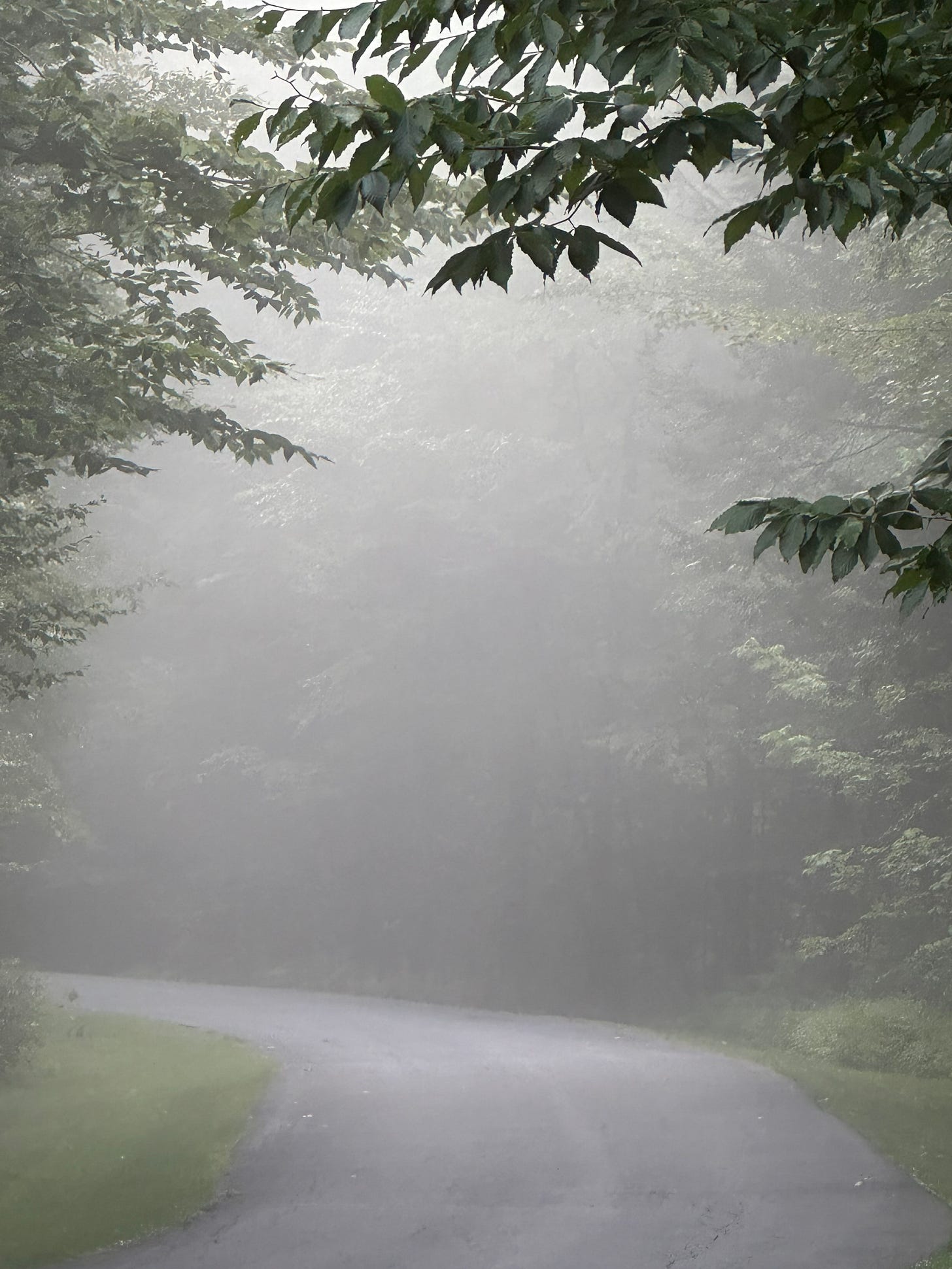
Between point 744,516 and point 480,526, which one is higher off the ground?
point 480,526

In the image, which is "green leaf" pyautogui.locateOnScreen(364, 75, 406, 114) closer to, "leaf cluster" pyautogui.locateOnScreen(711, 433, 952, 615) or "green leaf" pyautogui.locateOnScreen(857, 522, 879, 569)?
"leaf cluster" pyautogui.locateOnScreen(711, 433, 952, 615)

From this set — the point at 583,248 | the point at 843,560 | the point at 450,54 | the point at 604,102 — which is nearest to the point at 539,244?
the point at 583,248

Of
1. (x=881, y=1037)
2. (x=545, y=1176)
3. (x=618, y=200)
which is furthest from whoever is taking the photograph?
(x=881, y=1037)

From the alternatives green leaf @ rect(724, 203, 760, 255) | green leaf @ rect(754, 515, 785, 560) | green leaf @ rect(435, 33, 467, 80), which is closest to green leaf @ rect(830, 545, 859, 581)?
green leaf @ rect(754, 515, 785, 560)

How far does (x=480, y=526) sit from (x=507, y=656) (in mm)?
2687

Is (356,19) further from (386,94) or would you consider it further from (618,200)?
(618,200)

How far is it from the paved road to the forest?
2.95 meters

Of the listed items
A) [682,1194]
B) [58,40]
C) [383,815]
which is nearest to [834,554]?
[58,40]

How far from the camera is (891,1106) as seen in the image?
10211mm

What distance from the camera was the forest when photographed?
8.77 ft

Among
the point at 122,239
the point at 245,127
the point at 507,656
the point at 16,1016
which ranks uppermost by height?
the point at 122,239

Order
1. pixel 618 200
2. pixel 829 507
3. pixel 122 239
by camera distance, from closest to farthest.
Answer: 1. pixel 618 200
2. pixel 829 507
3. pixel 122 239

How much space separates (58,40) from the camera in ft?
21.3

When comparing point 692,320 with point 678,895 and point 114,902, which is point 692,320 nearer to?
point 678,895
